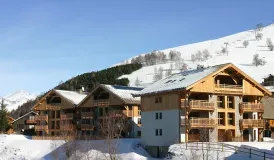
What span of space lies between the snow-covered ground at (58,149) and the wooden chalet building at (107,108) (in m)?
8.18

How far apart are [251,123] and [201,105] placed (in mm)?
8890

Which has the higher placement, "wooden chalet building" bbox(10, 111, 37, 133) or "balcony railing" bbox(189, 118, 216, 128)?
"balcony railing" bbox(189, 118, 216, 128)

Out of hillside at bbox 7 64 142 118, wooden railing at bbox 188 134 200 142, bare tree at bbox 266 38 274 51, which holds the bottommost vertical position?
wooden railing at bbox 188 134 200 142

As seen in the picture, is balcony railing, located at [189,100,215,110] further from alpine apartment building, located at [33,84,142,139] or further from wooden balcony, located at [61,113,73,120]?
wooden balcony, located at [61,113,73,120]

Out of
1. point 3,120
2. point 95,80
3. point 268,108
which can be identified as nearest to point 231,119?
point 268,108

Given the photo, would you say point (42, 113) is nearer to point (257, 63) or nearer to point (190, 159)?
point (190, 159)

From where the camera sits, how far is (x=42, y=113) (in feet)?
321

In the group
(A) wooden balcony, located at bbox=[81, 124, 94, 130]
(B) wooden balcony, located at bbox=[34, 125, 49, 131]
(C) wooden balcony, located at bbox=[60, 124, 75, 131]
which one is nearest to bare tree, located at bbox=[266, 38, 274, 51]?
(B) wooden balcony, located at bbox=[34, 125, 49, 131]

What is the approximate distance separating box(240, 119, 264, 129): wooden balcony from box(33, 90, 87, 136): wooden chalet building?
1376 inches

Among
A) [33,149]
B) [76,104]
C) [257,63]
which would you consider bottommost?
[33,149]

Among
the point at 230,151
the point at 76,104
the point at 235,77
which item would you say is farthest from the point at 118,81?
the point at 230,151

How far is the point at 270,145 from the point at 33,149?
37716 millimetres

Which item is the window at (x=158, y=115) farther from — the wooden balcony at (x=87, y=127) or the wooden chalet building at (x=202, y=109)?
the wooden balcony at (x=87, y=127)

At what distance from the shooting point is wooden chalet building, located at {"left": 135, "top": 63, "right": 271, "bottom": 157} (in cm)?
6112
